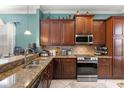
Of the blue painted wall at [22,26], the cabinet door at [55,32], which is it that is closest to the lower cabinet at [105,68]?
the cabinet door at [55,32]

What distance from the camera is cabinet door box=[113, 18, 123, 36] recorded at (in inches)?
242

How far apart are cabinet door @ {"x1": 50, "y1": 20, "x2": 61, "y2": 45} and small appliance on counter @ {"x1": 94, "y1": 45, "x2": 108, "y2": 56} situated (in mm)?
1502

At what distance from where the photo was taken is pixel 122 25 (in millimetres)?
6188

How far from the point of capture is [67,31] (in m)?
6.68

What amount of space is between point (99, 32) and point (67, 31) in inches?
47.2

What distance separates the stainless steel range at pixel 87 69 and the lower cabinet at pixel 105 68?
0.30m

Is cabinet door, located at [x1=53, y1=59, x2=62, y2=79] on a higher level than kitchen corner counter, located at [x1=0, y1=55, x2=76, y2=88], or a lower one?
lower

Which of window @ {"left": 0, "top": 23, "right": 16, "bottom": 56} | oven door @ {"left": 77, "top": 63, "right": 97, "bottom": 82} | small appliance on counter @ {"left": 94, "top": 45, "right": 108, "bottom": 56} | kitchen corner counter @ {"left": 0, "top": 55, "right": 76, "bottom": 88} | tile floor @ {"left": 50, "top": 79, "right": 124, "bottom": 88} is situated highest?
window @ {"left": 0, "top": 23, "right": 16, "bottom": 56}

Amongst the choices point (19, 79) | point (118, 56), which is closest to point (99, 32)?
point (118, 56)

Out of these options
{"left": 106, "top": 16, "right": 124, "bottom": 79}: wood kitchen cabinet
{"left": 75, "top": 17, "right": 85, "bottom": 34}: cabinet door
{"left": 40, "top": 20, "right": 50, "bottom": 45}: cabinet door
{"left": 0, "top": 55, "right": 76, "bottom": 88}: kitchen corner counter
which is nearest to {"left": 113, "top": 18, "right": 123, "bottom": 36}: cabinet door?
{"left": 106, "top": 16, "right": 124, "bottom": 79}: wood kitchen cabinet

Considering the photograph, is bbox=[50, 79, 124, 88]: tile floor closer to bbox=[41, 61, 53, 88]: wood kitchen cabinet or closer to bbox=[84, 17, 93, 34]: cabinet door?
bbox=[41, 61, 53, 88]: wood kitchen cabinet

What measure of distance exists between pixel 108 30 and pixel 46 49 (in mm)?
2434

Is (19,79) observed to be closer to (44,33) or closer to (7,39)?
(44,33)
